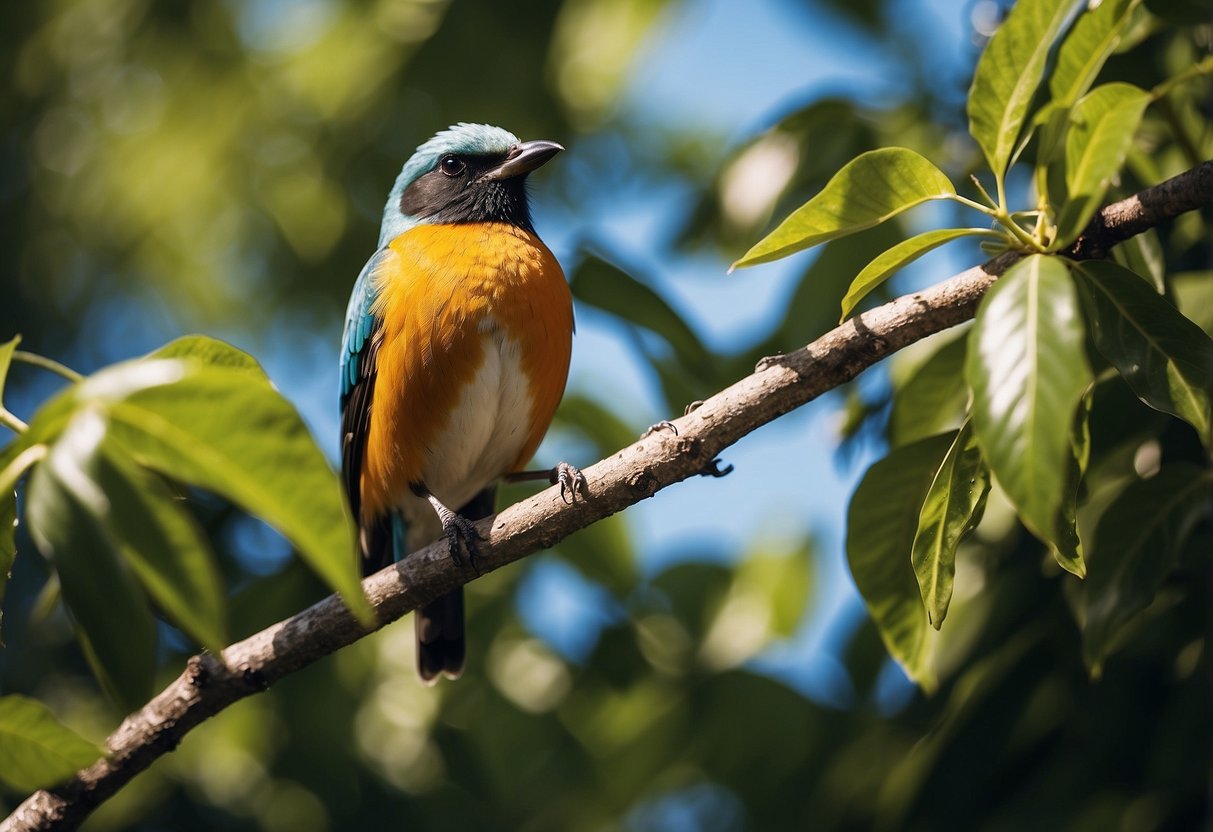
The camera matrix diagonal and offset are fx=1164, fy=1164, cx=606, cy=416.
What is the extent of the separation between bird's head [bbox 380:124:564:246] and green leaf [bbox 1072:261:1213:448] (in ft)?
9.80

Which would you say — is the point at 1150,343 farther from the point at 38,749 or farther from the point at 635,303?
the point at 38,749

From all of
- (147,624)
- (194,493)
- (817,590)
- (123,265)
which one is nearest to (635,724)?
(817,590)

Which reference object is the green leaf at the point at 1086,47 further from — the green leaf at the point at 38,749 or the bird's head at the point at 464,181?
the bird's head at the point at 464,181

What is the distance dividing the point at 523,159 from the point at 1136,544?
9.98 feet

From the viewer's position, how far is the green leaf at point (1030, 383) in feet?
5.31

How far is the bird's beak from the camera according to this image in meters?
4.88

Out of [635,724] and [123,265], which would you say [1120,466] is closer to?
[635,724]

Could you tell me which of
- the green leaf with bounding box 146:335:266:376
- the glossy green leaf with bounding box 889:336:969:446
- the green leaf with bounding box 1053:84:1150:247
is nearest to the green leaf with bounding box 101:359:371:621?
the green leaf with bounding box 146:335:266:376

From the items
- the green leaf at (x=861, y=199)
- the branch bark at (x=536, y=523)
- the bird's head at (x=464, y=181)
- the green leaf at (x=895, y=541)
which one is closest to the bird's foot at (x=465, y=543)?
the branch bark at (x=536, y=523)

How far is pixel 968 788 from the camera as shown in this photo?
3.49m

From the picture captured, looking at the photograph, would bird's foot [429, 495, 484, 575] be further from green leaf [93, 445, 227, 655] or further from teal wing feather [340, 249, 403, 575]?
teal wing feather [340, 249, 403, 575]

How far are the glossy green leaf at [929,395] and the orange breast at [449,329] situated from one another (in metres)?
1.70

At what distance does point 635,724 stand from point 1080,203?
3.22 metres

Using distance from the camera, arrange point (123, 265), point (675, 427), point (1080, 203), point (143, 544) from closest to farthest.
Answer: point (143, 544), point (1080, 203), point (675, 427), point (123, 265)
